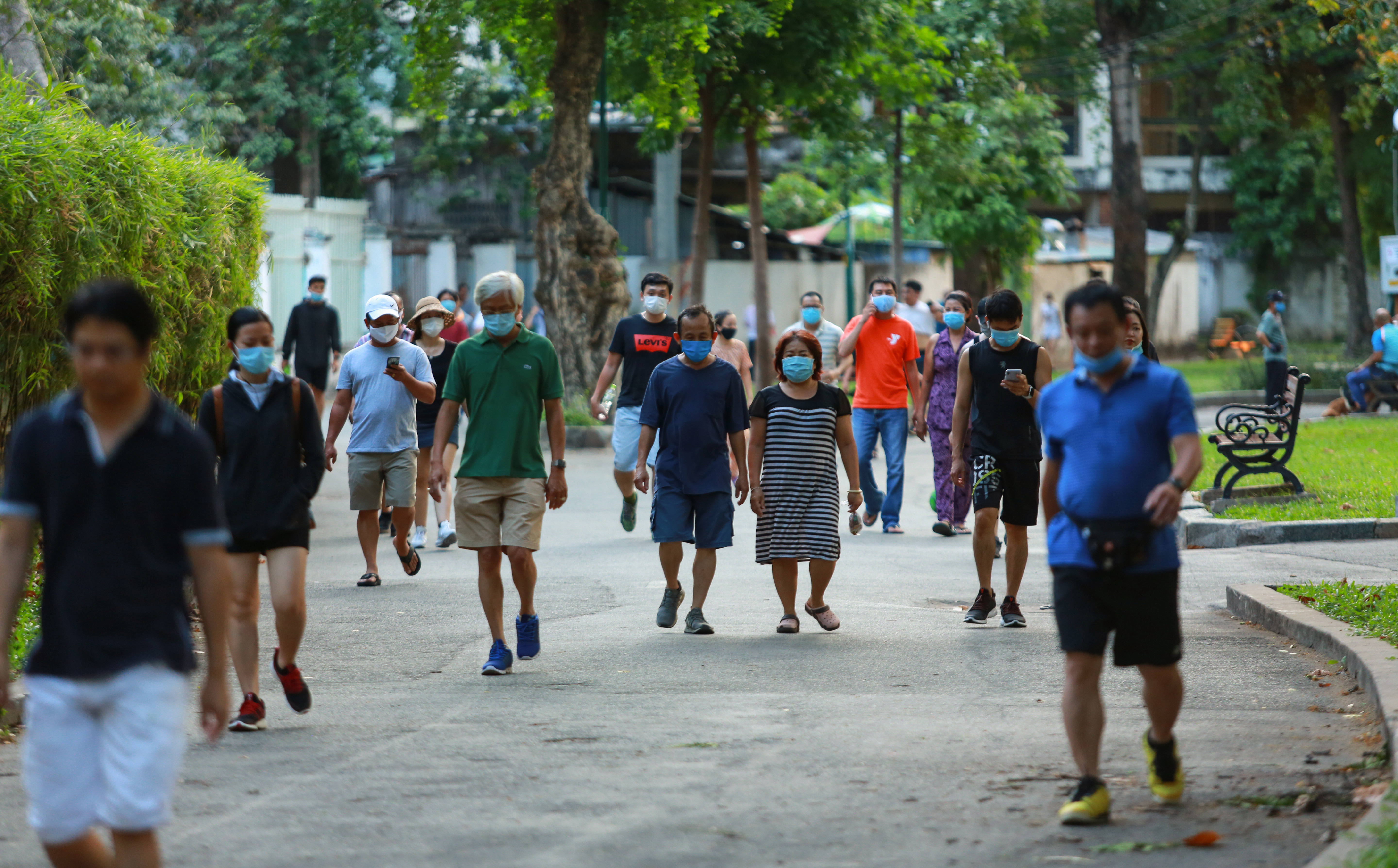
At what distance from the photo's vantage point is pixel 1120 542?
4.87 m

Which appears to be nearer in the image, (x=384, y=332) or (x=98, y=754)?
(x=98, y=754)

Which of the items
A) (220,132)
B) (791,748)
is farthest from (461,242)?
(791,748)

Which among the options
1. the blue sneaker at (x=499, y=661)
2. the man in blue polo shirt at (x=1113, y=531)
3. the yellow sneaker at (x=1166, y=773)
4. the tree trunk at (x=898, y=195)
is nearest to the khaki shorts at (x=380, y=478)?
the blue sneaker at (x=499, y=661)

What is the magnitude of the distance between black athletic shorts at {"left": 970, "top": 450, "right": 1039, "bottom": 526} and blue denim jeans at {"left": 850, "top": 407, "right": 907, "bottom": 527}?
153 inches

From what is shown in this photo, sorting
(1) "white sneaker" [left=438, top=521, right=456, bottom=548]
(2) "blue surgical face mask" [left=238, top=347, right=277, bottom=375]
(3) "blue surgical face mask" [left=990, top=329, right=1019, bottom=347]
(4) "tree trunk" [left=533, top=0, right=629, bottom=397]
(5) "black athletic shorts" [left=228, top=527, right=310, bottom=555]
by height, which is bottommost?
(1) "white sneaker" [left=438, top=521, right=456, bottom=548]

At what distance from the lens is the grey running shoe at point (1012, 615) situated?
28.7 feet

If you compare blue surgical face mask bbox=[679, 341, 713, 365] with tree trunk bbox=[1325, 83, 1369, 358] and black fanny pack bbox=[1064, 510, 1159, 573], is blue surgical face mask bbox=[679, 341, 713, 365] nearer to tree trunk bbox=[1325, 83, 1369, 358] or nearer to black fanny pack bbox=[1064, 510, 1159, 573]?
black fanny pack bbox=[1064, 510, 1159, 573]

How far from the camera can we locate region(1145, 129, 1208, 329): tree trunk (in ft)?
131

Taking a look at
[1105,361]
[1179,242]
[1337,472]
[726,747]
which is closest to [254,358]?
[726,747]

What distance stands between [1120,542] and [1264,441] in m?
9.35

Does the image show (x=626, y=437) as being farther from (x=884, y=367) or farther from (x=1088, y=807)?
(x=1088, y=807)

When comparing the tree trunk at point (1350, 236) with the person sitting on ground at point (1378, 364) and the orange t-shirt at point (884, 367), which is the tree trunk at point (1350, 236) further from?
the orange t-shirt at point (884, 367)

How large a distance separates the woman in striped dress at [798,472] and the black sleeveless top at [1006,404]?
29.9 inches

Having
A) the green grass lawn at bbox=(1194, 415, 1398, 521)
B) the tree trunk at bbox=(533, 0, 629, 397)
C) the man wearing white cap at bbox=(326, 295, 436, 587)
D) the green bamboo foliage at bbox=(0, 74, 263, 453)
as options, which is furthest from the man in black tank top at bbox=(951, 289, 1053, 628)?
the tree trunk at bbox=(533, 0, 629, 397)
